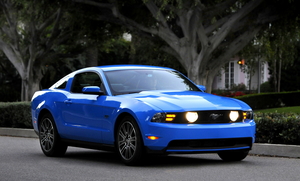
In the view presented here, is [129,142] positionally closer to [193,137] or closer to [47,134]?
[193,137]

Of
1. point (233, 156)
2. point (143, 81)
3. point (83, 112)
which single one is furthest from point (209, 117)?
point (83, 112)

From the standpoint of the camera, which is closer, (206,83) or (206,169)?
(206,169)

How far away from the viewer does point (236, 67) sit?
54.9 meters

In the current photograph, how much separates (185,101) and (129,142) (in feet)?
3.43

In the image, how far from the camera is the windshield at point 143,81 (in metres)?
9.96

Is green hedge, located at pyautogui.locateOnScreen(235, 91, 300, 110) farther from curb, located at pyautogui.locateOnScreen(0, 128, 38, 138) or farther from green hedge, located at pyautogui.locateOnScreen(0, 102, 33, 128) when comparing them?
curb, located at pyautogui.locateOnScreen(0, 128, 38, 138)

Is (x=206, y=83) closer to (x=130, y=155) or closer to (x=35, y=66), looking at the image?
(x=35, y=66)

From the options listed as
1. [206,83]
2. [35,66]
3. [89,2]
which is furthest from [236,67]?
[89,2]

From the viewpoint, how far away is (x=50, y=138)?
1134 cm

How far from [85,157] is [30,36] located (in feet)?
75.1

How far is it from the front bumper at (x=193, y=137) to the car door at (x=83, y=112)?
136cm

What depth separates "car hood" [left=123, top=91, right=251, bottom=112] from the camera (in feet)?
28.8

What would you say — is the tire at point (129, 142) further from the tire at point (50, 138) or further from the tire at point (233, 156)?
the tire at point (50, 138)

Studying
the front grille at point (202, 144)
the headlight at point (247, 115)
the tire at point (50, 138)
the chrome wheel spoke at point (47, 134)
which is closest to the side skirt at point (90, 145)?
the tire at point (50, 138)
